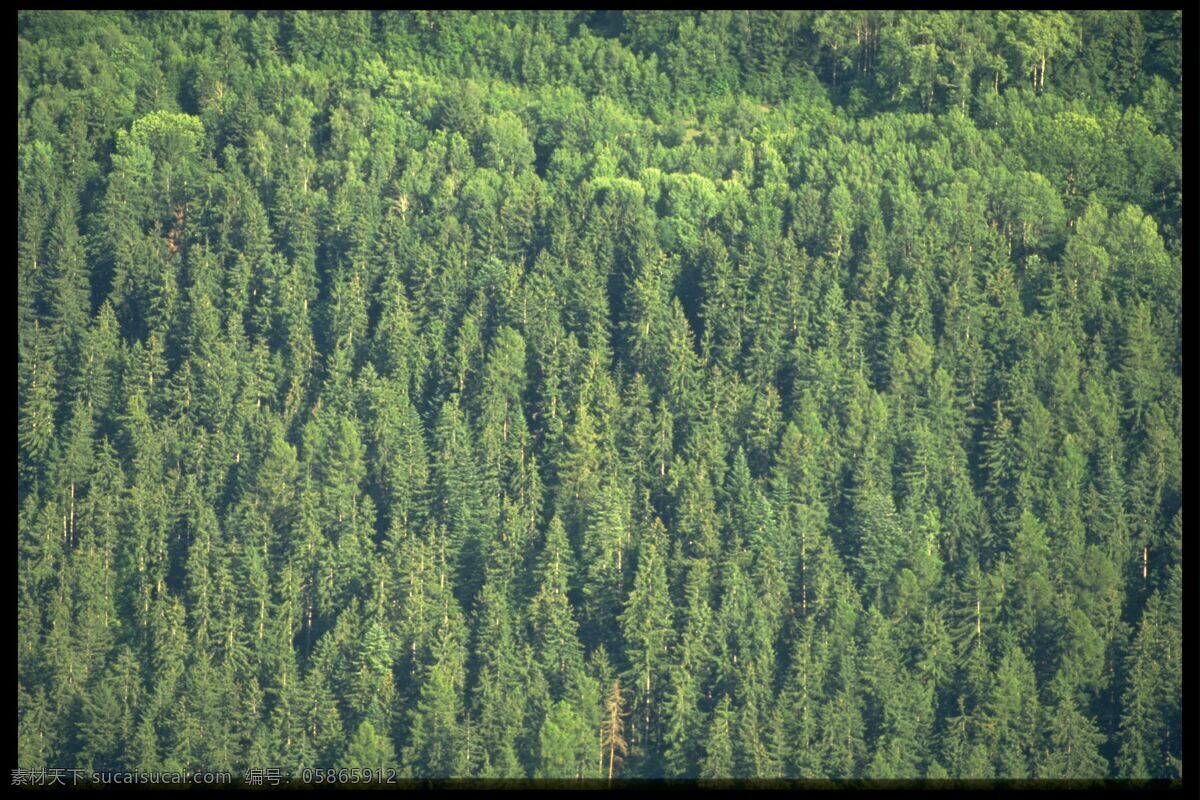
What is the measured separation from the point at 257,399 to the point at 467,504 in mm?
8561

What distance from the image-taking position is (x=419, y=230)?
98938 millimetres

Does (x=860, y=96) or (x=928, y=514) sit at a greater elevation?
(x=860, y=96)

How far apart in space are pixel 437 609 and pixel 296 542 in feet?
17.7

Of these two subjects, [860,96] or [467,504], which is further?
[860,96]

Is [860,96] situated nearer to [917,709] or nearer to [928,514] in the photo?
[928,514]

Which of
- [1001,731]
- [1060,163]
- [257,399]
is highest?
[1060,163]

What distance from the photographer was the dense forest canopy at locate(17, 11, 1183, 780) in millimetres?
85812

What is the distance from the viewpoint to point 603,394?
93.5 m

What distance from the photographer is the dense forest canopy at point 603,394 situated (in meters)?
85.8

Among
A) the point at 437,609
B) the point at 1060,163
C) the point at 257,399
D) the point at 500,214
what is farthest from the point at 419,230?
the point at 1060,163

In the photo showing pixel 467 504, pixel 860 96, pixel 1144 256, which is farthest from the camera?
pixel 860 96

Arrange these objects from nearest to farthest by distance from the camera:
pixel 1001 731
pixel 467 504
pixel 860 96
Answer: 1. pixel 1001 731
2. pixel 467 504
3. pixel 860 96

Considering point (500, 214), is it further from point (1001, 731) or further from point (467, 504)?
point (1001, 731)

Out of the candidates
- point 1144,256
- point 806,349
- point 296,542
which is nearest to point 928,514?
point 806,349
